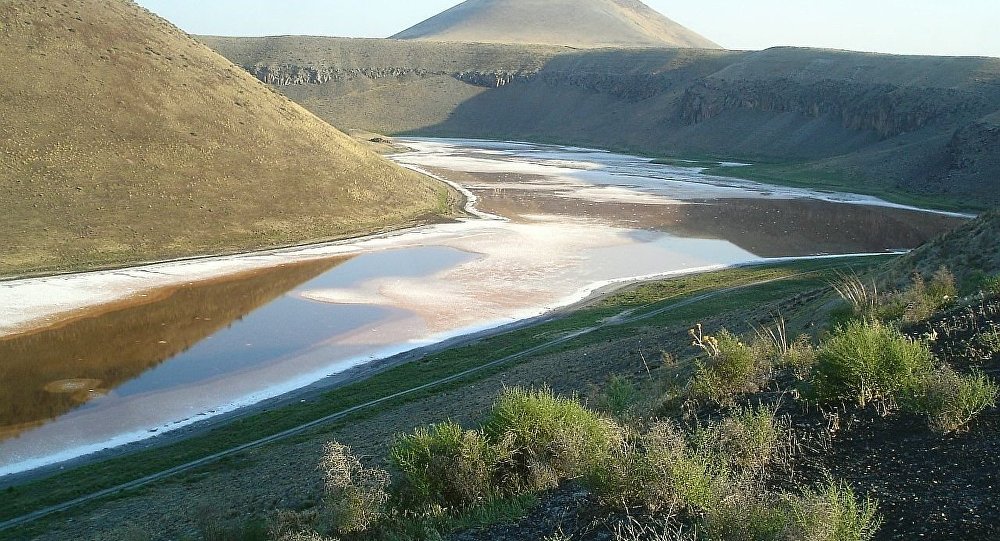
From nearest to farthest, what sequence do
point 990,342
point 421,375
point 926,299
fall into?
1. point 990,342
2. point 926,299
3. point 421,375

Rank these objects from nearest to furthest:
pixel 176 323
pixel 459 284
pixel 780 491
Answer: pixel 780 491, pixel 176 323, pixel 459 284

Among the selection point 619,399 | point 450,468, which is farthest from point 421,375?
point 450,468

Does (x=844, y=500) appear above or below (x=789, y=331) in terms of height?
above

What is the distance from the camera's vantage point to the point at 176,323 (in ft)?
100

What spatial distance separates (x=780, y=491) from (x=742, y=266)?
34503 mm

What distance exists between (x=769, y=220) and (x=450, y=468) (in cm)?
5308

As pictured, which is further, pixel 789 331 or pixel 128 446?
pixel 128 446

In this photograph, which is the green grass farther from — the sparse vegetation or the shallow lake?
the sparse vegetation

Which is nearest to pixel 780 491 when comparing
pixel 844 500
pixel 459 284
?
pixel 844 500

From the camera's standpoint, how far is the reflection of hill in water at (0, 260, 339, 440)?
22359 millimetres

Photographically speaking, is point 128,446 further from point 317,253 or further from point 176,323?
point 317,253

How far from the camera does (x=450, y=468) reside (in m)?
8.92

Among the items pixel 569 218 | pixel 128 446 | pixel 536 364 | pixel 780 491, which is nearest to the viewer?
pixel 780 491

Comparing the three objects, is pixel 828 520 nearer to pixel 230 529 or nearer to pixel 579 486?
pixel 579 486
